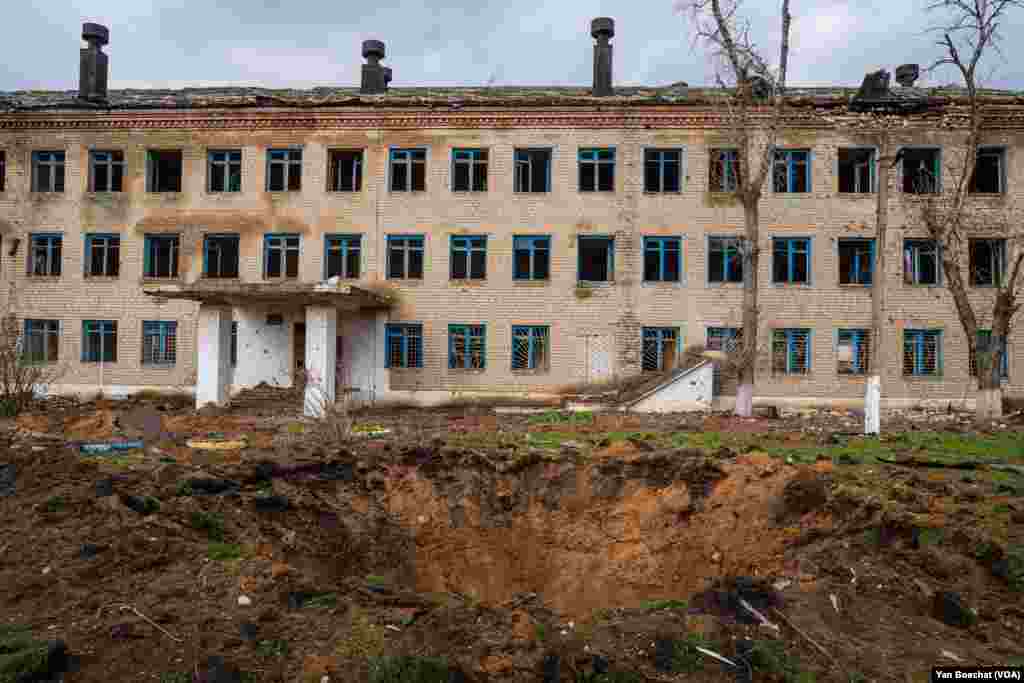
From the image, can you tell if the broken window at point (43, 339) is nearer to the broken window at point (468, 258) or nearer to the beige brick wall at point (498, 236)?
the beige brick wall at point (498, 236)

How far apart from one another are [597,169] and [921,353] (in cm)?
1228

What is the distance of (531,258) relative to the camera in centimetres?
2388

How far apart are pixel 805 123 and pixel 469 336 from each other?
526 inches

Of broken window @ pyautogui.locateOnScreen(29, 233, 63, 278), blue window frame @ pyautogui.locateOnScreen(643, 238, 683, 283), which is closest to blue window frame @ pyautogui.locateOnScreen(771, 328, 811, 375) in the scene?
blue window frame @ pyautogui.locateOnScreen(643, 238, 683, 283)

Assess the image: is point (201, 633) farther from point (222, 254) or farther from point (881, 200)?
point (222, 254)

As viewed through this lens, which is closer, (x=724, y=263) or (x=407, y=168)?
(x=724, y=263)

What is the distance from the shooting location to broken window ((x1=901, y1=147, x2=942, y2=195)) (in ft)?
76.8

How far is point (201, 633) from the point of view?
497cm

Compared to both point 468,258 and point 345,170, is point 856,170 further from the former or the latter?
point 345,170

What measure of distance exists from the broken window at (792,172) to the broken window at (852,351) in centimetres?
504

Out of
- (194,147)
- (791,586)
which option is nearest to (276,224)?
(194,147)

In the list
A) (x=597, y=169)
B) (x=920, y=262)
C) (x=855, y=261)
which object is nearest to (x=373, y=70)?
(x=597, y=169)

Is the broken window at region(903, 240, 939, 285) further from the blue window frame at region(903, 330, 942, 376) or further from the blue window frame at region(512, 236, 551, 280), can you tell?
the blue window frame at region(512, 236, 551, 280)

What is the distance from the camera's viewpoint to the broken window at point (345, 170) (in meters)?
24.3
